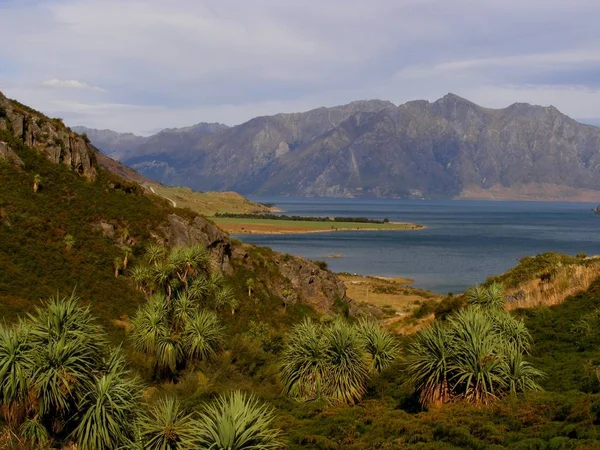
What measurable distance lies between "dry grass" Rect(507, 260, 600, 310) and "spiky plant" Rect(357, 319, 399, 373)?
48.3 feet

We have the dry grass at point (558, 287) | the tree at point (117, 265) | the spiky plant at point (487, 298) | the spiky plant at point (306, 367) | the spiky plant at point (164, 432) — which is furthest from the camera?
the tree at point (117, 265)

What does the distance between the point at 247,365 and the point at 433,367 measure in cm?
1431

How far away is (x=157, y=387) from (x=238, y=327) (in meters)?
23.6

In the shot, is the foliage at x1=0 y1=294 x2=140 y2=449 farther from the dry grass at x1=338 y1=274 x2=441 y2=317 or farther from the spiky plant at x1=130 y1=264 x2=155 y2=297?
the dry grass at x1=338 y1=274 x2=441 y2=317

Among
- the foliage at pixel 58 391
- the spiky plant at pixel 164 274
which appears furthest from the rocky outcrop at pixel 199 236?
the foliage at pixel 58 391

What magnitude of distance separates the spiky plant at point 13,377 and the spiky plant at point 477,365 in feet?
47.6

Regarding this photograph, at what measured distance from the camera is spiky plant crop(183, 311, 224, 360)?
28609 millimetres

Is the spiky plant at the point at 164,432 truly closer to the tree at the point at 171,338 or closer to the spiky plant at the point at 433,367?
the spiky plant at the point at 433,367

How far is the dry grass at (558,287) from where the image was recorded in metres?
37.3

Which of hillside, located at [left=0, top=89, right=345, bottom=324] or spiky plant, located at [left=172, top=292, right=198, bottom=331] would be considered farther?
hillside, located at [left=0, top=89, right=345, bottom=324]

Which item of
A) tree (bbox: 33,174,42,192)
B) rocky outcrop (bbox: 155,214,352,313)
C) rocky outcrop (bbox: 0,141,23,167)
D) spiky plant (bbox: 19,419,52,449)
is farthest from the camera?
rocky outcrop (bbox: 155,214,352,313)

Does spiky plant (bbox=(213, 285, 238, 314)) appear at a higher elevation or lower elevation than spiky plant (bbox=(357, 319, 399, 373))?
lower

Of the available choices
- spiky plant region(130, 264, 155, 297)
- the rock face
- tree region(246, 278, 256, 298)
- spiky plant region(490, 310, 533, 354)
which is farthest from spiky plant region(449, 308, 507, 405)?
the rock face

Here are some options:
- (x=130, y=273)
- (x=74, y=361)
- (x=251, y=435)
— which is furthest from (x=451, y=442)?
(x=130, y=273)
